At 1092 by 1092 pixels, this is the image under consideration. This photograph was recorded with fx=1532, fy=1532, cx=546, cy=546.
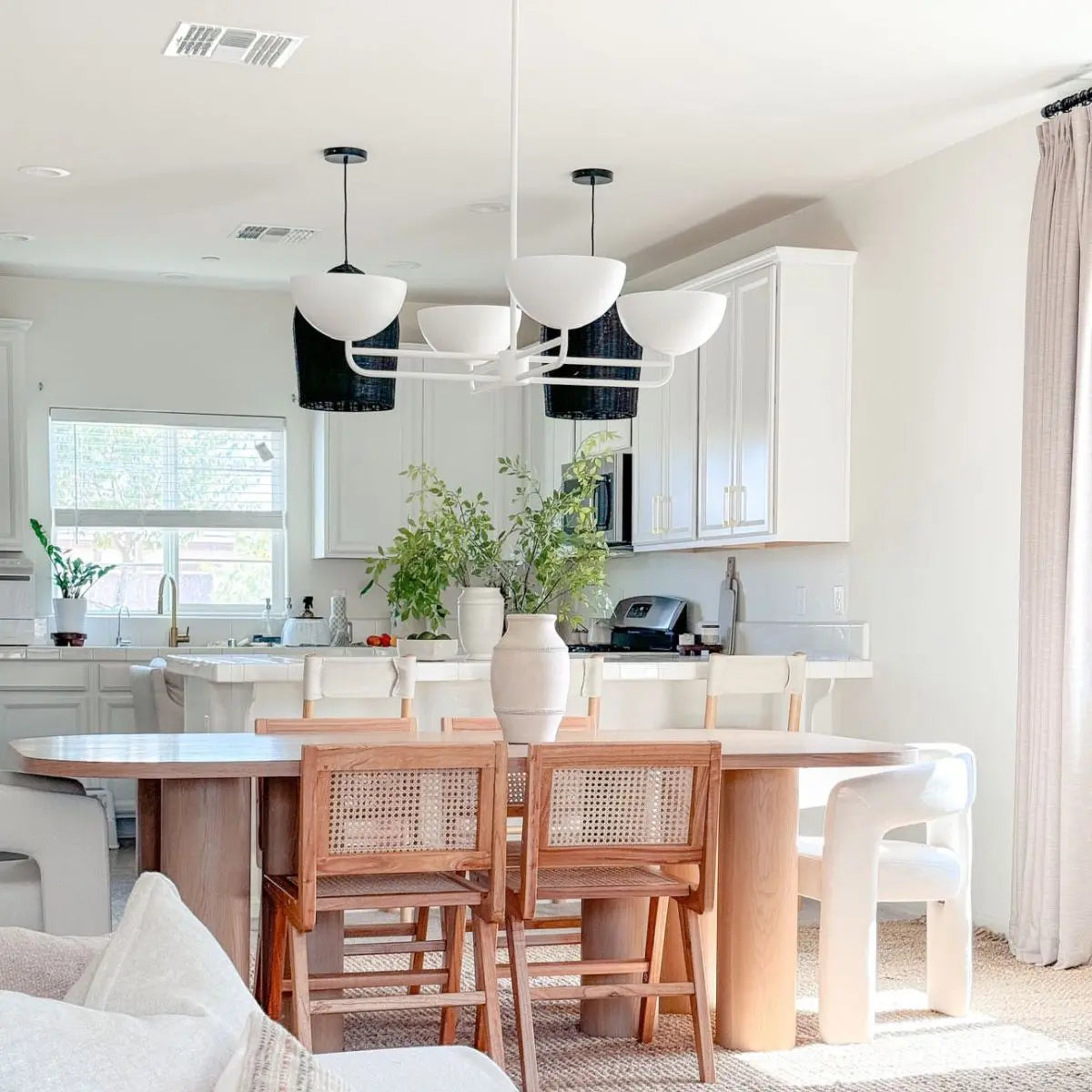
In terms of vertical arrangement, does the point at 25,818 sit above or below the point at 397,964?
above

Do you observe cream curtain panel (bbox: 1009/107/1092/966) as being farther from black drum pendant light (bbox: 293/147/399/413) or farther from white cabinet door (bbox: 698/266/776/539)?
black drum pendant light (bbox: 293/147/399/413)

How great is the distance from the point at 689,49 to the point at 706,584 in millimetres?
2978

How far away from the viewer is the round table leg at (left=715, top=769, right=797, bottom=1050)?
11.5 feet

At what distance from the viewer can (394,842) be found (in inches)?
121

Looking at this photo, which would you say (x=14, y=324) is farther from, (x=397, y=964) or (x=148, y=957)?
(x=148, y=957)

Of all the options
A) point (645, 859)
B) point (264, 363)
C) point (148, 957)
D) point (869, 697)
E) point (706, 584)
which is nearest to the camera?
point (148, 957)

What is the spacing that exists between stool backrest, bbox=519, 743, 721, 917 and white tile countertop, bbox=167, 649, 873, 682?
1572 mm

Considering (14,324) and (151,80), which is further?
(14,324)

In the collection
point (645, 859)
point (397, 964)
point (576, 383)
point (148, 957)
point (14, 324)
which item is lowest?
point (397, 964)

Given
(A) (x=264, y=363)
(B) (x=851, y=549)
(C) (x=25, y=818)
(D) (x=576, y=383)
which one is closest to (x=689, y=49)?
(D) (x=576, y=383)

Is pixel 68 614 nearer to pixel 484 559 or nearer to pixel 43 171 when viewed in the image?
pixel 43 171

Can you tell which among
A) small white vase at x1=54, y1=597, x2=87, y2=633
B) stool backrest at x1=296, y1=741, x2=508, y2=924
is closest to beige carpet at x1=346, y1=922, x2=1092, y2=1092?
stool backrest at x1=296, y1=741, x2=508, y2=924

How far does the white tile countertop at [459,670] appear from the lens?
4699mm

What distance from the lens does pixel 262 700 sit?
481 cm
